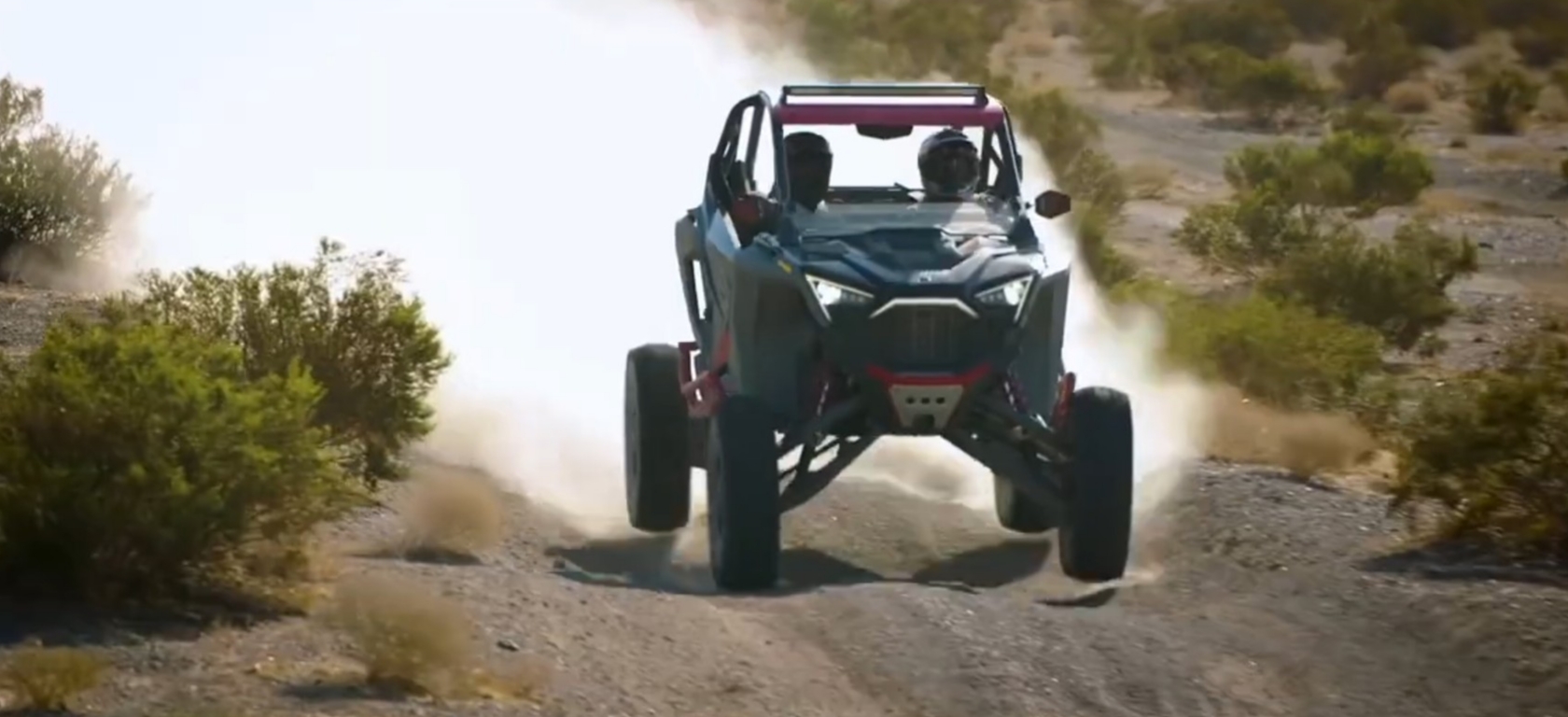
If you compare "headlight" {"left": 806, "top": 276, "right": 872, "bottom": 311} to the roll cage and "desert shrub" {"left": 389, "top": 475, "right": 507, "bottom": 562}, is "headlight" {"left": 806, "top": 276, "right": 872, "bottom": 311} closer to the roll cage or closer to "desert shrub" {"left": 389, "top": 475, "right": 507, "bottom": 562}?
the roll cage

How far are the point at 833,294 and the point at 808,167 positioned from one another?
1.32 meters

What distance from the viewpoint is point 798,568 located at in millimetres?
15117

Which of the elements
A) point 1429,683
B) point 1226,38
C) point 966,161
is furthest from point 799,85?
point 1226,38

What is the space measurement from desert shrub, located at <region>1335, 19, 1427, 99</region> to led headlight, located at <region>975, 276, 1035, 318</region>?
43.8m

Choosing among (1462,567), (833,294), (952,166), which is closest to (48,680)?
(833,294)

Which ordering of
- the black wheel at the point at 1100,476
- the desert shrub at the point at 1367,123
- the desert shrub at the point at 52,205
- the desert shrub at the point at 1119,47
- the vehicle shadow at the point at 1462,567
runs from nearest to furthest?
the black wheel at the point at 1100,476 → the vehicle shadow at the point at 1462,567 → the desert shrub at the point at 52,205 → the desert shrub at the point at 1367,123 → the desert shrub at the point at 1119,47

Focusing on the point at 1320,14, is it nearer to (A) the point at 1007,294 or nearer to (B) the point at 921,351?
(A) the point at 1007,294

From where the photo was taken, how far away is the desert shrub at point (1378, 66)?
57031 millimetres

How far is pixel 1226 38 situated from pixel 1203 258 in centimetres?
3205

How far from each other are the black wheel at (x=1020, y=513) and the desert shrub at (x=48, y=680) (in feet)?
21.7

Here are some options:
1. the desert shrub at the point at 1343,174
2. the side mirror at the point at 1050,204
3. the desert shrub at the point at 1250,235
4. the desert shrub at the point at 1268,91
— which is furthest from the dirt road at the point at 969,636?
the desert shrub at the point at 1268,91

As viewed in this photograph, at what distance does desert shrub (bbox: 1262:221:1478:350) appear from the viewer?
28828 mm

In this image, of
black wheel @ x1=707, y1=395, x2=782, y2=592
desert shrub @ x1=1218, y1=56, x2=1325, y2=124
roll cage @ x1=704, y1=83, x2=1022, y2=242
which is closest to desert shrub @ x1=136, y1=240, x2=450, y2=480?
roll cage @ x1=704, y1=83, x2=1022, y2=242

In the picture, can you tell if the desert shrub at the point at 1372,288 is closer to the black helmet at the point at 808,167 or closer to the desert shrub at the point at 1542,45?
the black helmet at the point at 808,167
